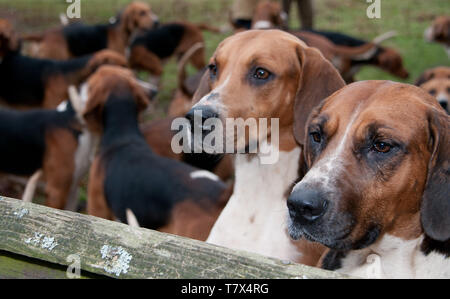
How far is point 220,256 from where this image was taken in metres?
1.48

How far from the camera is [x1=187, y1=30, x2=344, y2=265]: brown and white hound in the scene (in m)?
3.01

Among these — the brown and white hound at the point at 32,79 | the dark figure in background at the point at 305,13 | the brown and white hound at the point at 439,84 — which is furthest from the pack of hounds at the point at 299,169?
the dark figure in background at the point at 305,13

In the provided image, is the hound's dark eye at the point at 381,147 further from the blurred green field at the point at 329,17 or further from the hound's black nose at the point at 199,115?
the blurred green field at the point at 329,17

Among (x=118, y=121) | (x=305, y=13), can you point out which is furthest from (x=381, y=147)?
(x=305, y=13)

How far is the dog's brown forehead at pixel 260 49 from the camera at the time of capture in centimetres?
310

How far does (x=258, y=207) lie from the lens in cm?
Result: 312

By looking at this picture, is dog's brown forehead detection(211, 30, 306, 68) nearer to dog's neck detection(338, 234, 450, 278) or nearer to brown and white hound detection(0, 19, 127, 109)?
dog's neck detection(338, 234, 450, 278)

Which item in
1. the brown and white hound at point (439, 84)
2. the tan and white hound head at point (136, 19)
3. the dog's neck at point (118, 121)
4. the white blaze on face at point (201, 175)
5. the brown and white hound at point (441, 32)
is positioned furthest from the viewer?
the tan and white hound head at point (136, 19)

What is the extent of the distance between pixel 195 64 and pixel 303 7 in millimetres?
2590

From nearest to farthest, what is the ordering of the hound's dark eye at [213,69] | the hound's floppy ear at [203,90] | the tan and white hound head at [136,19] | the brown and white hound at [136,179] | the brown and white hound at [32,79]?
1. the hound's dark eye at [213,69]
2. the hound's floppy ear at [203,90]
3. the brown and white hound at [136,179]
4. the brown and white hound at [32,79]
5. the tan and white hound head at [136,19]

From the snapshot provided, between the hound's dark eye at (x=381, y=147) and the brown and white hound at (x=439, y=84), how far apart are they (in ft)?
12.4

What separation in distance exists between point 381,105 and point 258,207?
3.44 ft

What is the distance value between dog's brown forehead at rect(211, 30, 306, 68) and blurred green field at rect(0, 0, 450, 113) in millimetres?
6481

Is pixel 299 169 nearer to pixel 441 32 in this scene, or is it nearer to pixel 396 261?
pixel 396 261
